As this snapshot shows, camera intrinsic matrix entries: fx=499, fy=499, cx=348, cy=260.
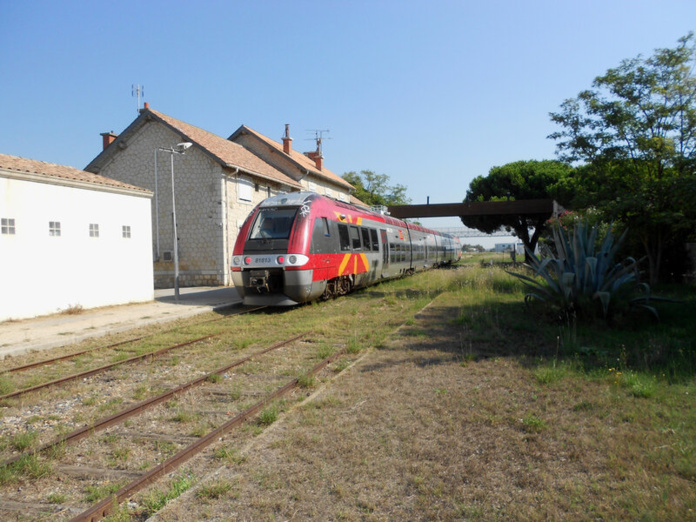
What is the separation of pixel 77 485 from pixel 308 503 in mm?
1776

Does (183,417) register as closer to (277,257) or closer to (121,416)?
(121,416)

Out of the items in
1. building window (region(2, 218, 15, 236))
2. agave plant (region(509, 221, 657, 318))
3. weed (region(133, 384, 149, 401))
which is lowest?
weed (region(133, 384, 149, 401))

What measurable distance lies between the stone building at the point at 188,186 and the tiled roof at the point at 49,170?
5705 millimetres

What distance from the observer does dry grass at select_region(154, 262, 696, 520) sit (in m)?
3.09

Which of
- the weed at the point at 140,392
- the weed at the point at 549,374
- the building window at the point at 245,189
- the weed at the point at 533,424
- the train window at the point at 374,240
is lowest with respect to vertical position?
the weed at the point at 140,392

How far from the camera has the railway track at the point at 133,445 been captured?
11.2ft

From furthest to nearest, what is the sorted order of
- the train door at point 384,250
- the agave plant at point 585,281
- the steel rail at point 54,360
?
the train door at point 384,250 → the agave plant at point 585,281 → the steel rail at point 54,360

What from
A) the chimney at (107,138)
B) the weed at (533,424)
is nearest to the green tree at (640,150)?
the weed at (533,424)

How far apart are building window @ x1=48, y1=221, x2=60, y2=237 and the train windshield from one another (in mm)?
4736

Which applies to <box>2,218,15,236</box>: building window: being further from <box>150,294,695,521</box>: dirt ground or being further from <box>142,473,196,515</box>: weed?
<box>142,473,196,515</box>: weed

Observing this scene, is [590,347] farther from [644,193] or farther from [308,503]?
[644,193]

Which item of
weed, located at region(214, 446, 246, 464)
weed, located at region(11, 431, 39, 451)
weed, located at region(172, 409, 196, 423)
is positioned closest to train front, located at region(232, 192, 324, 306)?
weed, located at region(172, 409, 196, 423)

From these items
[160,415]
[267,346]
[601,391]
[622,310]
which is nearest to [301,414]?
[160,415]

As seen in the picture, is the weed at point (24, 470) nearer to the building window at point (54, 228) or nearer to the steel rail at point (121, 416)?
the steel rail at point (121, 416)
